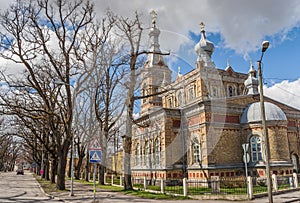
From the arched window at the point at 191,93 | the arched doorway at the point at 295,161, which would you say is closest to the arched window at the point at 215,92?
the arched window at the point at 191,93

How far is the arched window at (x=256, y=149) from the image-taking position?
83.5 ft

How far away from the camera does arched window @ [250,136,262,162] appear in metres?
25.5

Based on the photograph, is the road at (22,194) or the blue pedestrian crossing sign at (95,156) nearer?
the blue pedestrian crossing sign at (95,156)

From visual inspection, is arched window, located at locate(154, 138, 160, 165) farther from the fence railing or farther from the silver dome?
the silver dome

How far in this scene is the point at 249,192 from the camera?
1591 centimetres

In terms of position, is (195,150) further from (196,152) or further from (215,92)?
(215,92)

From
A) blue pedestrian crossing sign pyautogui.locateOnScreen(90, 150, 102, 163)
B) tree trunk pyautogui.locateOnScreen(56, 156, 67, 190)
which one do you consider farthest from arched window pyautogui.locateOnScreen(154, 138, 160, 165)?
blue pedestrian crossing sign pyautogui.locateOnScreen(90, 150, 102, 163)

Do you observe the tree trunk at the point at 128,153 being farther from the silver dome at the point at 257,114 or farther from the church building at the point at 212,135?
the silver dome at the point at 257,114

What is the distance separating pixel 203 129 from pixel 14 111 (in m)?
15.9

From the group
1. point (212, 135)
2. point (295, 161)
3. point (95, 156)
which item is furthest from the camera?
point (295, 161)

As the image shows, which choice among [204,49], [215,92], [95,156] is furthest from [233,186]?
[204,49]

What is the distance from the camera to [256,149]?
25.8 metres

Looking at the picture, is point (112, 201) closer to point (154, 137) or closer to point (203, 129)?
point (203, 129)

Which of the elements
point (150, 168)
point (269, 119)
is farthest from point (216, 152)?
point (150, 168)
